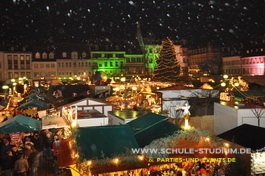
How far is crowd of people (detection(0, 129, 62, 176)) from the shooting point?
950 cm

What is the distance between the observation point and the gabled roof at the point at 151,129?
746 centimetres

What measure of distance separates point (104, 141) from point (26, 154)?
5466 mm

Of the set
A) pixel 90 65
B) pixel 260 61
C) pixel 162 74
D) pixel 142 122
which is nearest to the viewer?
pixel 142 122

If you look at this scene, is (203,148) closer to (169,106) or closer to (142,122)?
(142,122)

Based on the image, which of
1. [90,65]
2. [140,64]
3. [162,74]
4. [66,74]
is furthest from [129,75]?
[162,74]

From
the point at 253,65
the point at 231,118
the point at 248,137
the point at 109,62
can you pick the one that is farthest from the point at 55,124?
the point at 109,62

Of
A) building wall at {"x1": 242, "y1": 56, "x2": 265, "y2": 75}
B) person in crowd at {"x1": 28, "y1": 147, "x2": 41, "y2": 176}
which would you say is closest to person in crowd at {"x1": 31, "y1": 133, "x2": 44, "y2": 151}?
person in crowd at {"x1": 28, "y1": 147, "x2": 41, "y2": 176}

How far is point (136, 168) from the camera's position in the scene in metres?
6.23

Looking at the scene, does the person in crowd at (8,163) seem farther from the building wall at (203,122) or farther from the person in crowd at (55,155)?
the building wall at (203,122)

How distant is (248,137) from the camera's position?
884cm

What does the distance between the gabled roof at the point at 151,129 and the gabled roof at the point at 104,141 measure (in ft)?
1.18

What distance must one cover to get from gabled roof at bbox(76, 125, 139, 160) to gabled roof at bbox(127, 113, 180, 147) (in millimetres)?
358

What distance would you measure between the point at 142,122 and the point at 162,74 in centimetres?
3382

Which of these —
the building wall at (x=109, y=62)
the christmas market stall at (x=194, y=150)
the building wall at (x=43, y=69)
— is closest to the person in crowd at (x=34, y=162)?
the christmas market stall at (x=194, y=150)
